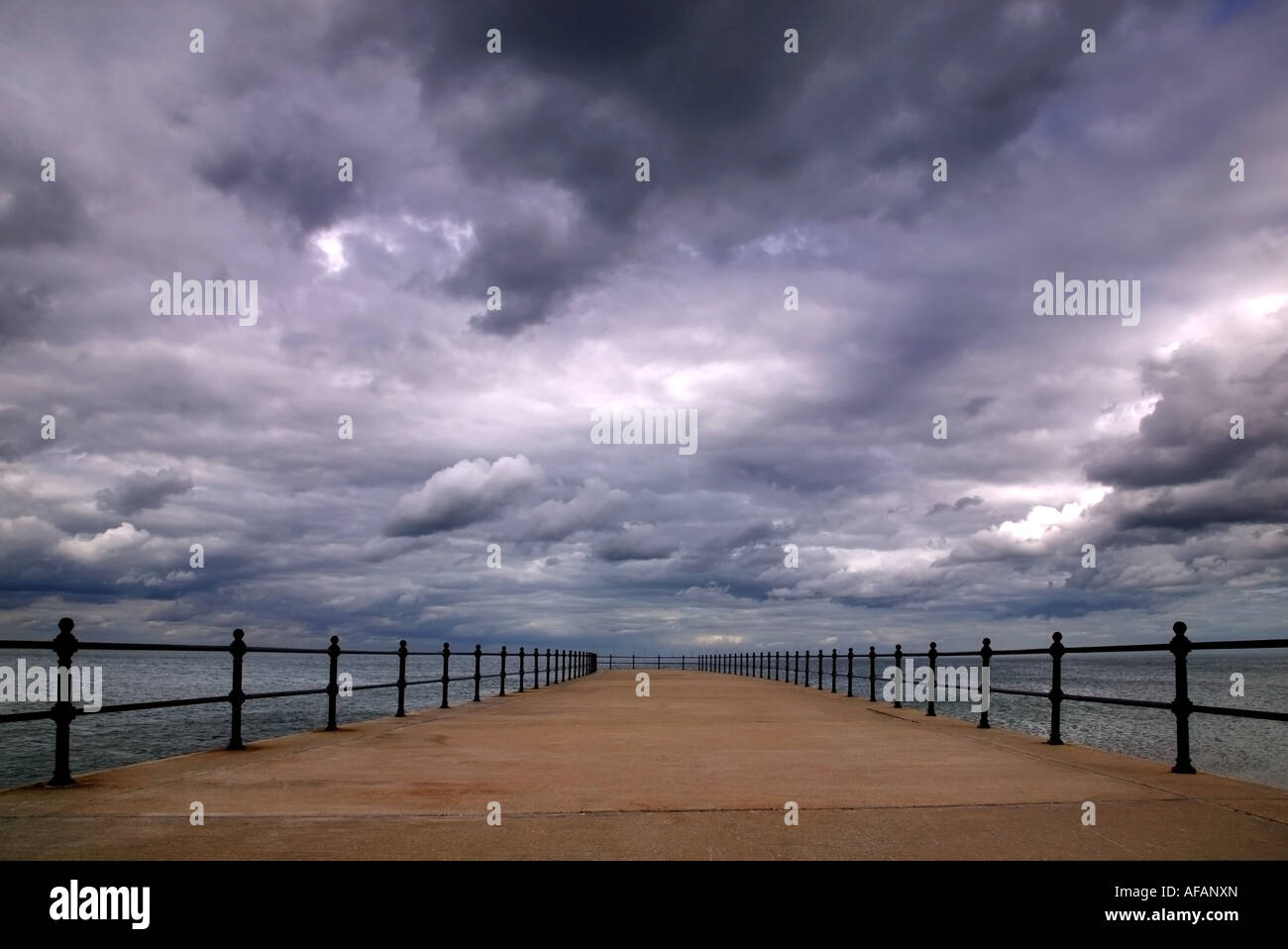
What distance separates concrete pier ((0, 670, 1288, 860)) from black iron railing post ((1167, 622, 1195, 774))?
192 mm

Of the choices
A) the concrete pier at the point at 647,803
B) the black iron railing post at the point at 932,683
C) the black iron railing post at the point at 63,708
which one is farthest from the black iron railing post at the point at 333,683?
the black iron railing post at the point at 932,683

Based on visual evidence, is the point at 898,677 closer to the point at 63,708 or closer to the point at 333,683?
the point at 333,683

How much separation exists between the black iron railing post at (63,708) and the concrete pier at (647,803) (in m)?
0.22

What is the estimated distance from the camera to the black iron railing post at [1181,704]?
8.81m

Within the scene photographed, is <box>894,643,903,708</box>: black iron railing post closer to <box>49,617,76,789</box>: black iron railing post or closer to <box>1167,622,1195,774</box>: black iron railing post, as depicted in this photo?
<box>1167,622,1195,774</box>: black iron railing post

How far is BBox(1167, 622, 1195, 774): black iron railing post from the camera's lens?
881 cm

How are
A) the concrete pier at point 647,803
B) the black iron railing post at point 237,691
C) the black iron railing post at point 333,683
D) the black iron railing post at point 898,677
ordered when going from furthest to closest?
the black iron railing post at point 898,677 → the black iron railing post at point 333,683 → the black iron railing post at point 237,691 → the concrete pier at point 647,803

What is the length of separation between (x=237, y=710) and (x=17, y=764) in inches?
786

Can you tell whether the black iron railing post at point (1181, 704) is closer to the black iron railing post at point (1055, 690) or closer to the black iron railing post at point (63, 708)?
the black iron railing post at point (1055, 690)

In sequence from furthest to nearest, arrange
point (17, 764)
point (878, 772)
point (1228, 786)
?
1. point (17, 764)
2. point (878, 772)
3. point (1228, 786)

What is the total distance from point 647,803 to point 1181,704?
5271 millimetres
